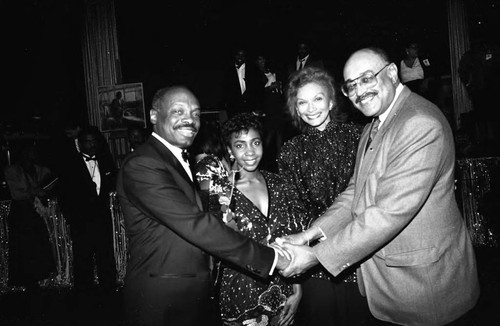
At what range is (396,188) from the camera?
222 cm

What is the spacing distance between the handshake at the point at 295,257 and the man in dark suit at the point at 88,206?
3.62 metres

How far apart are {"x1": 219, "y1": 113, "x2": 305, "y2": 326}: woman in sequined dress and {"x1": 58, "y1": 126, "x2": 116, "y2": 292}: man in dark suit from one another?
3204 millimetres

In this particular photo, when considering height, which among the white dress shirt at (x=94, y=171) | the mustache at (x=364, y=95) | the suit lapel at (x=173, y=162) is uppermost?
the mustache at (x=364, y=95)

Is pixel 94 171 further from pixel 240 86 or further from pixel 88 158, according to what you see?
pixel 240 86

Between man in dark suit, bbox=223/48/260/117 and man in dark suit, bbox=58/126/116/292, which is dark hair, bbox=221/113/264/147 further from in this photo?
man in dark suit, bbox=223/48/260/117

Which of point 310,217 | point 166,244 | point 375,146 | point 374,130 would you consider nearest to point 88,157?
point 310,217

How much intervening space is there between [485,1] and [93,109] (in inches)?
308

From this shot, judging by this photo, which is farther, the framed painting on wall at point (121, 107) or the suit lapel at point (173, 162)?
the framed painting on wall at point (121, 107)

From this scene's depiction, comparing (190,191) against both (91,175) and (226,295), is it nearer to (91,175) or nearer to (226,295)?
(226,295)

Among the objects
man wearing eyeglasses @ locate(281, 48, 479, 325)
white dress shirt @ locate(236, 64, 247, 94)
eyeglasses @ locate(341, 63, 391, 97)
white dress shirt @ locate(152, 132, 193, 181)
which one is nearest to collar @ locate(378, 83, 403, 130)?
man wearing eyeglasses @ locate(281, 48, 479, 325)

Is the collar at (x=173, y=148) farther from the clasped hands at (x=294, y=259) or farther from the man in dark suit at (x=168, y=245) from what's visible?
the clasped hands at (x=294, y=259)

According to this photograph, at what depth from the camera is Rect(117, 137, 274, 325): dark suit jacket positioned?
2416mm

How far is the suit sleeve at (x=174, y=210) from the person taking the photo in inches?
96.3

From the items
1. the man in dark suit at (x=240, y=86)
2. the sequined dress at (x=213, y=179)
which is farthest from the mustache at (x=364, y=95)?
the man in dark suit at (x=240, y=86)
